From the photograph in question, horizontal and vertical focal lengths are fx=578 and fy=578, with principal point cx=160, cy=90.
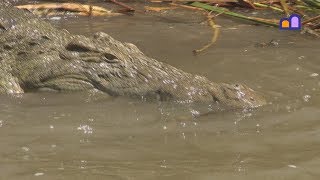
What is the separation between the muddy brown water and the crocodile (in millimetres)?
114

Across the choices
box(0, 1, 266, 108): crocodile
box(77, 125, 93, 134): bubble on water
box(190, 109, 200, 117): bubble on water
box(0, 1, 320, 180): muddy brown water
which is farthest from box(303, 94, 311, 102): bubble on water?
box(77, 125, 93, 134): bubble on water

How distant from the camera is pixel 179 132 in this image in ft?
12.7

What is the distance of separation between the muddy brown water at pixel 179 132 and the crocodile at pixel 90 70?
114mm

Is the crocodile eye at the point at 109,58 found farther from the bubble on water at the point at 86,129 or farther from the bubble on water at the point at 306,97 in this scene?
the bubble on water at the point at 306,97

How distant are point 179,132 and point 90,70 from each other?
3.76ft

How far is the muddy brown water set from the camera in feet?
10.8

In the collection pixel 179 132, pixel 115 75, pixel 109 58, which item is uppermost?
pixel 109 58

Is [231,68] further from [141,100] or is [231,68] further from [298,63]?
[141,100]

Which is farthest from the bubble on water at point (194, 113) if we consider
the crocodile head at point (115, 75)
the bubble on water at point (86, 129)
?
the bubble on water at point (86, 129)

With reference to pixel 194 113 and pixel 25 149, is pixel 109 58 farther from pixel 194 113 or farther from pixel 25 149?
pixel 25 149

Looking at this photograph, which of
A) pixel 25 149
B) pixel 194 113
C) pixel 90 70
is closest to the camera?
pixel 25 149

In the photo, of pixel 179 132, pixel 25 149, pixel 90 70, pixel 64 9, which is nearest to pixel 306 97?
pixel 179 132

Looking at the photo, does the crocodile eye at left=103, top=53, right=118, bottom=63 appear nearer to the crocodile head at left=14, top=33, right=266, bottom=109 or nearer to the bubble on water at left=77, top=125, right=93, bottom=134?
the crocodile head at left=14, top=33, right=266, bottom=109

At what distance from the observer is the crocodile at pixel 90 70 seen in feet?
14.2
